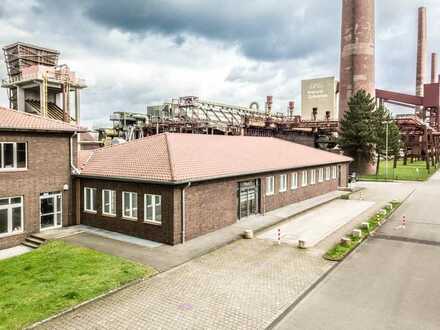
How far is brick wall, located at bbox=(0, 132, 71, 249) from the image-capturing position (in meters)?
16.5

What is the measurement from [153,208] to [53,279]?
5.53m

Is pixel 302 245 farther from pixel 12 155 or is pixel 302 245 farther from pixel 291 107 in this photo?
pixel 291 107

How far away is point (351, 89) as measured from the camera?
170ft

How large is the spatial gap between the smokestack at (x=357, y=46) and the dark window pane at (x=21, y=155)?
46549 millimetres

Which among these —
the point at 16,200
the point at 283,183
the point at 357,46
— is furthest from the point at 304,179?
the point at 357,46

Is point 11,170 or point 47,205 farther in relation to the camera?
point 47,205

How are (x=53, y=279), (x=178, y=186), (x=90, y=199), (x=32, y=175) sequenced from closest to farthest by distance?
(x=53, y=279), (x=178, y=186), (x=32, y=175), (x=90, y=199)

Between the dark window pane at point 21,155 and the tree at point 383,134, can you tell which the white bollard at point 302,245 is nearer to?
the dark window pane at point 21,155

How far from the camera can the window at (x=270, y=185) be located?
896 inches

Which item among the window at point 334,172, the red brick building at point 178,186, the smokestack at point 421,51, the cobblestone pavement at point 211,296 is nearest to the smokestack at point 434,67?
the smokestack at point 421,51

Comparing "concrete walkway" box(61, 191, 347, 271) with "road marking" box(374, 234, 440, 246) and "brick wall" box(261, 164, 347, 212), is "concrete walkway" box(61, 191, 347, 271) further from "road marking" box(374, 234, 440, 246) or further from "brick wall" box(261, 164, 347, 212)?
"road marking" box(374, 234, 440, 246)

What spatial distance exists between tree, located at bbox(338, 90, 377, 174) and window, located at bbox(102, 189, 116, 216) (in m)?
38.9

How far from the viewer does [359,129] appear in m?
47.8

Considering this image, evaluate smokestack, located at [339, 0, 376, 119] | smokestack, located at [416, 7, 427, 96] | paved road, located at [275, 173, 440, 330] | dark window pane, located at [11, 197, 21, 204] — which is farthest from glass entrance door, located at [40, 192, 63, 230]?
smokestack, located at [416, 7, 427, 96]
